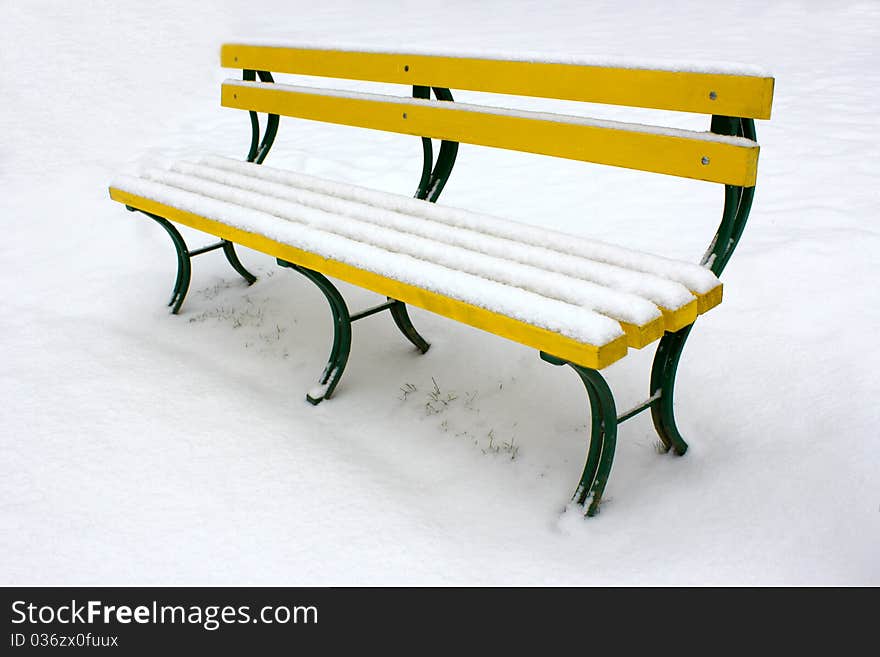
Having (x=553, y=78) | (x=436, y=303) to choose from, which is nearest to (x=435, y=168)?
(x=553, y=78)

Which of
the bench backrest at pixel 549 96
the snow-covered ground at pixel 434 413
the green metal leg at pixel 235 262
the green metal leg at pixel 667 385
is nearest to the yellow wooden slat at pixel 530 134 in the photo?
the bench backrest at pixel 549 96

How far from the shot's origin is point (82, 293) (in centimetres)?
407

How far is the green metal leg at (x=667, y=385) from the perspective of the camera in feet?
8.35

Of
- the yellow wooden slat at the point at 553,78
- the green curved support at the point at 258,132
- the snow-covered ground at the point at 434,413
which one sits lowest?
the snow-covered ground at the point at 434,413

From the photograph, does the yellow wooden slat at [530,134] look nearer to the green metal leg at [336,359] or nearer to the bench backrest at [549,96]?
the bench backrest at [549,96]

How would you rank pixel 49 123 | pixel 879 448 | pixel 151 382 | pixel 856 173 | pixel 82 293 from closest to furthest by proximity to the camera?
1. pixel 879 448
2. pixel 151 382
3. pixel 82 293
4. pixel 856 173
5. pixel 49 123

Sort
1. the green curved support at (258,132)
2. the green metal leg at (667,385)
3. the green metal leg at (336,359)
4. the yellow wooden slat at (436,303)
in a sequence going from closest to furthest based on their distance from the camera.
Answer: the yellow wooden slat at (436,303) < the green metal leg at (667,385) < the green metal leg at (336,359) < the green curved support at (258,132)

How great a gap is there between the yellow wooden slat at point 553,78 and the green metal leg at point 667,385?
23.9 inches

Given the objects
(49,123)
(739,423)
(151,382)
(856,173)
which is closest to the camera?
(739,423)

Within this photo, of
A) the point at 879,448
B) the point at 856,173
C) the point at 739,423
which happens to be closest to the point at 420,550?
the point at 739,423

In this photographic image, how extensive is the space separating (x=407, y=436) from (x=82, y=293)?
1914mm

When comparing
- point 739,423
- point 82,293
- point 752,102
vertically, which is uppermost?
point 752,102

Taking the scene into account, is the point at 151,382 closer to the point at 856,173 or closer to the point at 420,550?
the point at 420,550

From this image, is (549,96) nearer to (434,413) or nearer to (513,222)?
(513,222)
